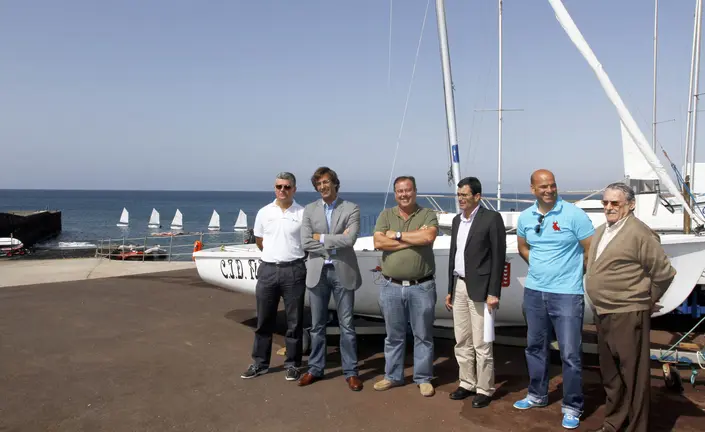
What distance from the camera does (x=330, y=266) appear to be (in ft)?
13.8


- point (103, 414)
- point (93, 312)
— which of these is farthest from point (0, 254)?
point (103, 414)

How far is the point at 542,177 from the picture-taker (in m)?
3.50

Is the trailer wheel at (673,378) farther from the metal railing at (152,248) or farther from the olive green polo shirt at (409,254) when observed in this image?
the metal railing at (152,248)

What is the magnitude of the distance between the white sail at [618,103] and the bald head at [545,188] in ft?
3.83

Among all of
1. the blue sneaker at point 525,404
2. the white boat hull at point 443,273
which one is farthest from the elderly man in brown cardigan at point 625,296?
the white boat hull at point 443,273

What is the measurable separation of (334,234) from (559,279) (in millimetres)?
1829

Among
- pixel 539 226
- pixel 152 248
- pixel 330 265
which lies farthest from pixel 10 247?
pixel 539 226

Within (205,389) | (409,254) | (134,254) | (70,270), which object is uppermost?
(409,254)

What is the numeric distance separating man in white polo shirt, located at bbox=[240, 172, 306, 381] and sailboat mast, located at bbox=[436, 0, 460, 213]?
103 inches

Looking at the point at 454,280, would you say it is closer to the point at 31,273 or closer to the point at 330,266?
the point at 330,266

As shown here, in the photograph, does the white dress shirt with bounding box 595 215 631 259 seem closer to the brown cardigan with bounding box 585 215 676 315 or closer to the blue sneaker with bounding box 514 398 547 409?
the brown cardigan with bounding box 585 215 676 315

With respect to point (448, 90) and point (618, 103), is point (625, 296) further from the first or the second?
point (448, 90)

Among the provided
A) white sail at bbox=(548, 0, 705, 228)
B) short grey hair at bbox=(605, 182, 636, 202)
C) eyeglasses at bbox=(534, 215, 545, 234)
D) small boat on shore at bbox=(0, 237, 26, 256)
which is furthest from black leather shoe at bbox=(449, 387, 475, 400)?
small boat on shore at bbox=(0, 237, 26, 256)

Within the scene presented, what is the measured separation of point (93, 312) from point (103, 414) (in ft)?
12.7
